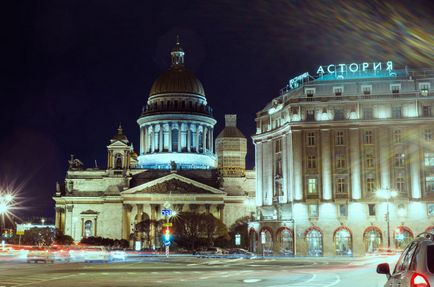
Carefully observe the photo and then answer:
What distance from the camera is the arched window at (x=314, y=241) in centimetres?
8706

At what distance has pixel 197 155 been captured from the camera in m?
156

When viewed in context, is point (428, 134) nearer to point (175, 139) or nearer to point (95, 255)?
point (95, 255)

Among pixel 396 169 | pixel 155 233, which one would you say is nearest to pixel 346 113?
pixel 396 169

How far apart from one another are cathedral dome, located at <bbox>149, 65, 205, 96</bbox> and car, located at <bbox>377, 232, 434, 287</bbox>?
149 meters

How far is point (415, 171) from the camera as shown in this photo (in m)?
85.8

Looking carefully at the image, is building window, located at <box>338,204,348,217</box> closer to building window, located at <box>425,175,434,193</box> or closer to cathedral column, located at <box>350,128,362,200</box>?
cathedral column, located at <box>350,128,362,200</box>

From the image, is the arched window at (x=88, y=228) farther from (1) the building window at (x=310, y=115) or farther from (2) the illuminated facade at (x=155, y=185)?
(1) the building window at (x=310, y=115)

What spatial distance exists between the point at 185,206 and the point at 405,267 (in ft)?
407

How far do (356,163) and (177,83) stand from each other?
3170 inches

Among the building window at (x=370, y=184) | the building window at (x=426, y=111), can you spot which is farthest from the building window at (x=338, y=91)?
the building window at (x=370, y=184)

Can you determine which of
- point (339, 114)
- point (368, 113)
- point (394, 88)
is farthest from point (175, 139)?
point (394, 88)

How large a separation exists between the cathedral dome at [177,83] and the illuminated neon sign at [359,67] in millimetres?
68761

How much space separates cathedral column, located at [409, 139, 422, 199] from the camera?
280 ft

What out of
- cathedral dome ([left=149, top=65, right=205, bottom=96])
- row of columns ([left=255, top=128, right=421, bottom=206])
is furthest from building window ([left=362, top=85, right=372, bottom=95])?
cathedral dome ([left=149, top=65, right=205, bottom=96])
